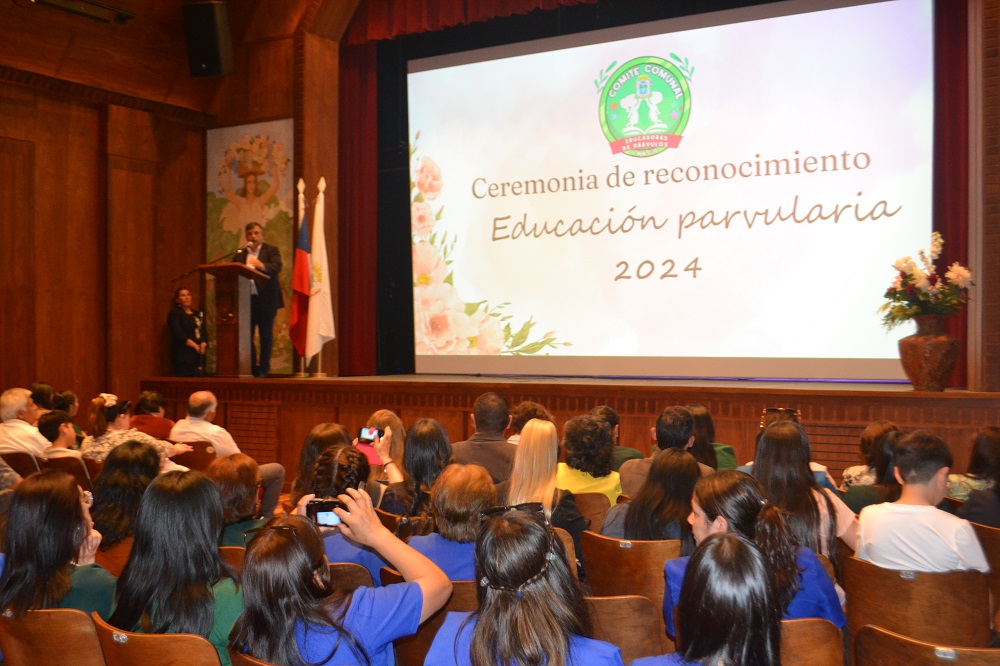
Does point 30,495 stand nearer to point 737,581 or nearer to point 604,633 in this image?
point 604,633

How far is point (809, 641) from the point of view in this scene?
6.18ft

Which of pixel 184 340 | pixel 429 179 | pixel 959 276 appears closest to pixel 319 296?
pixel 184 340

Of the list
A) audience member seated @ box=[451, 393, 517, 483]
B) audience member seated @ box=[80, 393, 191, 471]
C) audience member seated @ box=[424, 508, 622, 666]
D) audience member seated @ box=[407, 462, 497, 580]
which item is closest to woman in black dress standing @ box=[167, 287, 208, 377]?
audience member seated @ box=[80, 393, 191, 471]

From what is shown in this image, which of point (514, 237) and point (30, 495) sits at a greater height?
point (514, 237)

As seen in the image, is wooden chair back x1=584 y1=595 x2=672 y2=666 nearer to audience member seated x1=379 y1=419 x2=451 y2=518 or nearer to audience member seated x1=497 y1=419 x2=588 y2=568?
audience member seated x1=497 y1=419 x2=588 y2=568

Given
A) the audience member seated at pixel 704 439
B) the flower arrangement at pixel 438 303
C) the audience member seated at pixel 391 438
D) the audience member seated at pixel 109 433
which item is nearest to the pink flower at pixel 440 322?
the flower arrangement at pixel 438 303

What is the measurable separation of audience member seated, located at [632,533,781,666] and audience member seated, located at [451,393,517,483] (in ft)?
8.22

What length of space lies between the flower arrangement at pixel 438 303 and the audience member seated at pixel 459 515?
5511 millimetres

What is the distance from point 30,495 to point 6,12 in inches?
268

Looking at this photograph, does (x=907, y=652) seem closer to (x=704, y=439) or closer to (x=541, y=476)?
(x=541, y=476)

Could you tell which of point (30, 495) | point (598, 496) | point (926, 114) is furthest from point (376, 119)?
point (30, 495)

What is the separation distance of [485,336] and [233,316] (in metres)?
2.25

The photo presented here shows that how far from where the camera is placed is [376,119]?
8922mm

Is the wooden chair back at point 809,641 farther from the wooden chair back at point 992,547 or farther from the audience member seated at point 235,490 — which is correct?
the audience member seated at point 235,490
